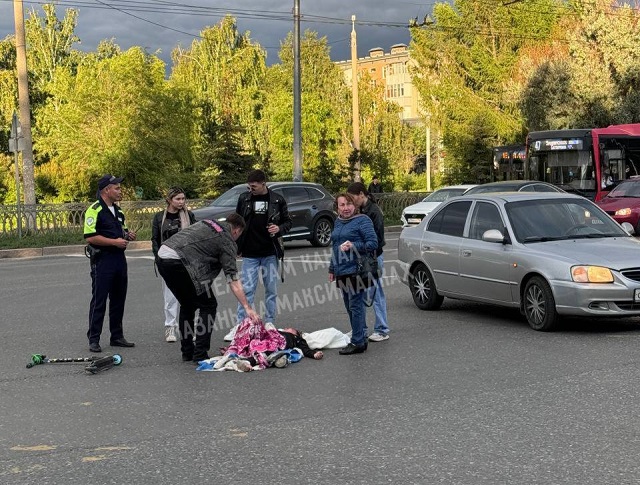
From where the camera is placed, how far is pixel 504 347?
29.4 ft

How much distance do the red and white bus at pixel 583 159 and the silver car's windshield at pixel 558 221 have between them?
1838 cm

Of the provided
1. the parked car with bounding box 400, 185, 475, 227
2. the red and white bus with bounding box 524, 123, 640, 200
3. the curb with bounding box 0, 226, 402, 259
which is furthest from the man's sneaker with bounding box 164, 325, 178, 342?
the red and white bus with bounding box 524, 123, 640, 200

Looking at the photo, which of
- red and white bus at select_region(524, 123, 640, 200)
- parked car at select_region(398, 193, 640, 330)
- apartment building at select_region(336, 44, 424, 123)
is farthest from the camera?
apartment building at select_region(336, 44, 424, 123)

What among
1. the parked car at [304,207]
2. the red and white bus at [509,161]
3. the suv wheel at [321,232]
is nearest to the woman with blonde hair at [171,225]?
the parked car at [304,207]

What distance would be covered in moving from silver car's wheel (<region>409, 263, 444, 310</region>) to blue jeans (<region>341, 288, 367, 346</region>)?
2907 mm

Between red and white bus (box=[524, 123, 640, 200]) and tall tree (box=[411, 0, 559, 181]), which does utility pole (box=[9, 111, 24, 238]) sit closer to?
red and white bus (box=[524, 123, 640, 200])

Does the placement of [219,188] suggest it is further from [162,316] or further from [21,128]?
[162,316]

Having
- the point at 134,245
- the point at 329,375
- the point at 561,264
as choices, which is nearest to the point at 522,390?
the point at 329,375

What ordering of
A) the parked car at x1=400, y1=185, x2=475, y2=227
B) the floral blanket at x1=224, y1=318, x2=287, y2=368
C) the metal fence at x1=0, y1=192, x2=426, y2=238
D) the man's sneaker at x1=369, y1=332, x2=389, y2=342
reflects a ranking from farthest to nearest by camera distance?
the parked car at x1=400, y1=185, x2=475, y2=227 → the metal fence at x1=0, y1=192, x2=426, y2=238 → the man's sneaker at x1=369, y1=332, x2=389, y2=342 → the floral blanket at x1=224, y1=318, x2=287, y2=368

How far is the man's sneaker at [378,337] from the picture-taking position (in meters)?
9.56

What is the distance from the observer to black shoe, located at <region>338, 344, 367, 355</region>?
8812 millimetres

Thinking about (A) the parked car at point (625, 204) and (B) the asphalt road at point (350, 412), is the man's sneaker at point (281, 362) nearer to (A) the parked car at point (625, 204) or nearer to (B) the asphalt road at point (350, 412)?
(B) the asphalt road at point (350, 412)

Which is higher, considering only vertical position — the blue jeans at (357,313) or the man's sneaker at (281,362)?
the blue jeans at (357,313)

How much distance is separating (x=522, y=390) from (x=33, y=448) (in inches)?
141
